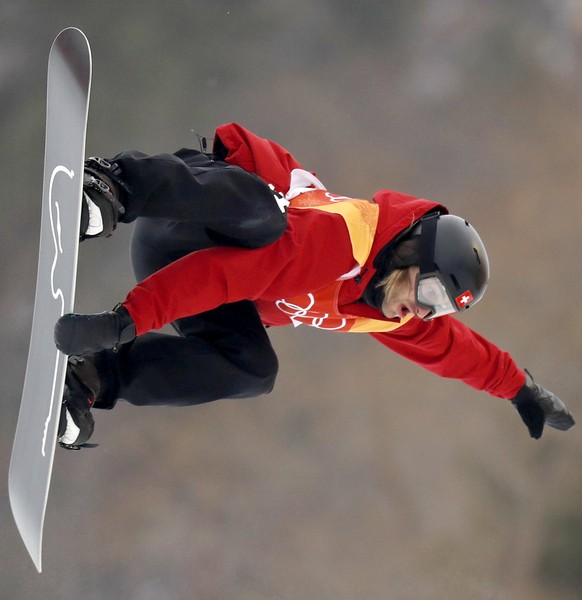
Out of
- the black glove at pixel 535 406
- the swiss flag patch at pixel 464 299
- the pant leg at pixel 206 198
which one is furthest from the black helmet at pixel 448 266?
the black glove at pixel 535 406

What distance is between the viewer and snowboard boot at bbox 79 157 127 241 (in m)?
1.14

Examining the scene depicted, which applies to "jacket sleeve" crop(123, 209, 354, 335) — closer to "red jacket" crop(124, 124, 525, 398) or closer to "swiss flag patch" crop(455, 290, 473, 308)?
"red jacket" crop(124, 124, 525, 398)

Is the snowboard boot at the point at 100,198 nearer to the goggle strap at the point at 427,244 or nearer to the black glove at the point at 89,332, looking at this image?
the black glove at the point at 89,332

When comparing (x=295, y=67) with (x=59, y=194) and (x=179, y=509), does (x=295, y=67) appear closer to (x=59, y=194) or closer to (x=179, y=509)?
(x=179, y=509)

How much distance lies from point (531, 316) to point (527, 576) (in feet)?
2.65

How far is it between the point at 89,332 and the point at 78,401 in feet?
0.54

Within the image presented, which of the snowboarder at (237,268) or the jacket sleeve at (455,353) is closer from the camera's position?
the snowboarder at (237,268)

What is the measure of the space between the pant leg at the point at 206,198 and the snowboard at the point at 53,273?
0.11 meters

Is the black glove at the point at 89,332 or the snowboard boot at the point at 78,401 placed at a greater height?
the black glove at the point at 89,332

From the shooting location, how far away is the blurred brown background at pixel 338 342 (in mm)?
2238

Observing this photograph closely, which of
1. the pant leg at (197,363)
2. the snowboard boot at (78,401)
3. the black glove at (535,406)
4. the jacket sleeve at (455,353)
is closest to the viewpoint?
the snowboard boot at (78,401)

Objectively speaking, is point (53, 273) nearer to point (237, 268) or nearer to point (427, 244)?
point (237, 268)

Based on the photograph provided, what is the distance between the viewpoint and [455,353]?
5.27 feet

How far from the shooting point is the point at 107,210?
116 centimetres
